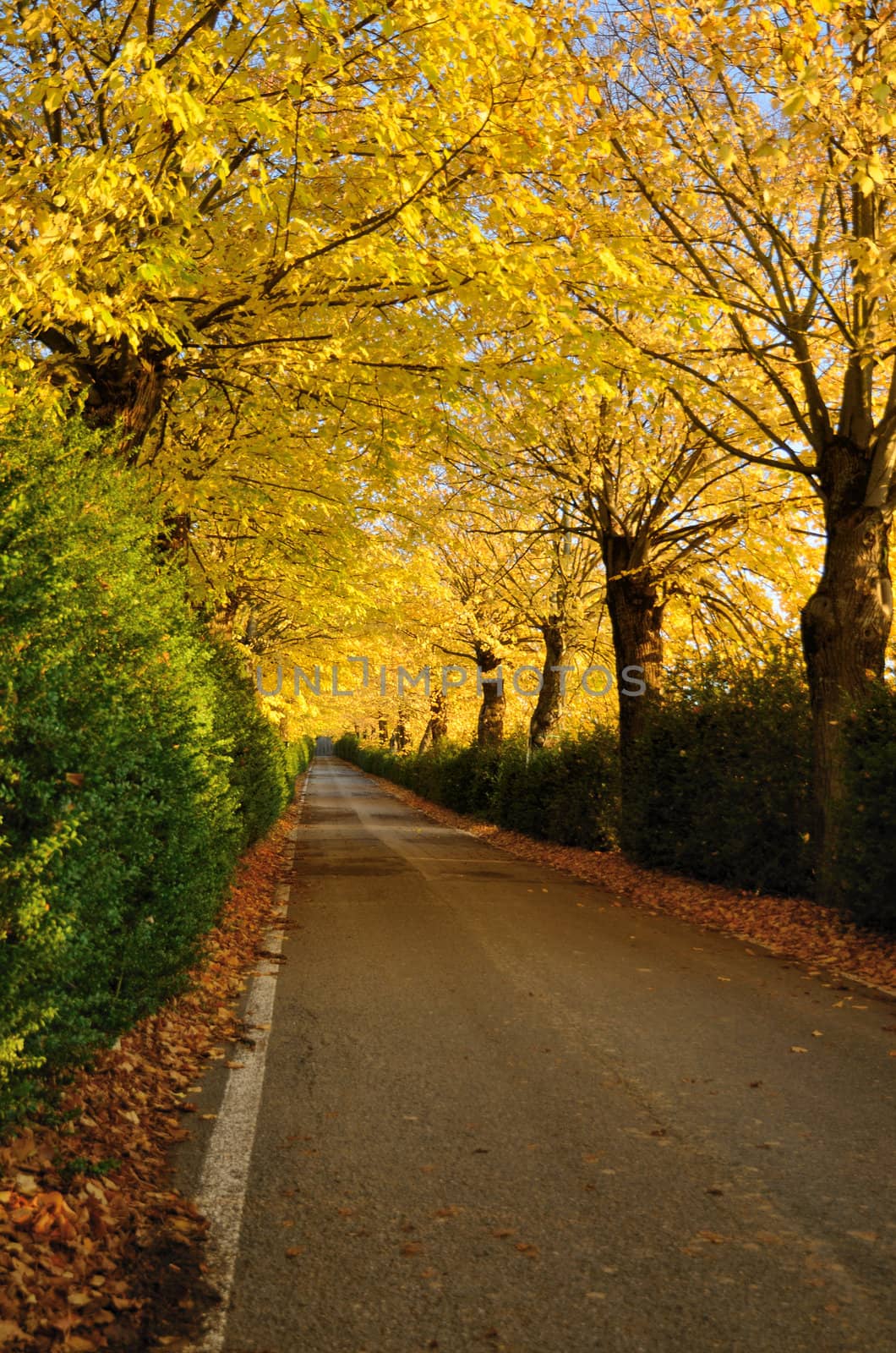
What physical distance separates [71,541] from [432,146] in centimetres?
425

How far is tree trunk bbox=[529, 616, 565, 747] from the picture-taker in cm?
2416

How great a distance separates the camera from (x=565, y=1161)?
4387 mm

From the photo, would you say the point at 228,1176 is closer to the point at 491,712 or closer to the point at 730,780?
the point at 730,780

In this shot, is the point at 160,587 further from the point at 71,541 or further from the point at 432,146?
the point at 432,146

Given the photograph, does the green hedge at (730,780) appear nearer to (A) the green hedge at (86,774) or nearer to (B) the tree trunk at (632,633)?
(B) the tree trunk at (632,633)

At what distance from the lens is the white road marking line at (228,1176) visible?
10.7ft

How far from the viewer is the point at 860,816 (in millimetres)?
9391

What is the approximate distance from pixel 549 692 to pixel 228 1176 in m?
20.8

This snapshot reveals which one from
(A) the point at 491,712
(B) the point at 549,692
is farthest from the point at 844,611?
(A) the point at 491,712

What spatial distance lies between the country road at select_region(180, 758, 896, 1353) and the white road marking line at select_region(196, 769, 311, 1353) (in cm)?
3

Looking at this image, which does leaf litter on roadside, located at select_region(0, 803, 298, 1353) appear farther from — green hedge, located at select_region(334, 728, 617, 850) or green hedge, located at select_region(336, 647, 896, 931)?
green hedge, located at select_region(334, 728, 617, 850)

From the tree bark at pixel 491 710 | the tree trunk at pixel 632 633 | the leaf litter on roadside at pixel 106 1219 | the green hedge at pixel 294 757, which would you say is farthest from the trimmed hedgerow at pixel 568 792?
the leaf litter on roadside at pixel 106 1219

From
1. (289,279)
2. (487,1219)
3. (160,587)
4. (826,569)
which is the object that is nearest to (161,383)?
(289,279)

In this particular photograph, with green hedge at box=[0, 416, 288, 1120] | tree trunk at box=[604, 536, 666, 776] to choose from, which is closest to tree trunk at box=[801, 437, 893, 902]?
tree trunk at box=[604, 536, 666, 776]
